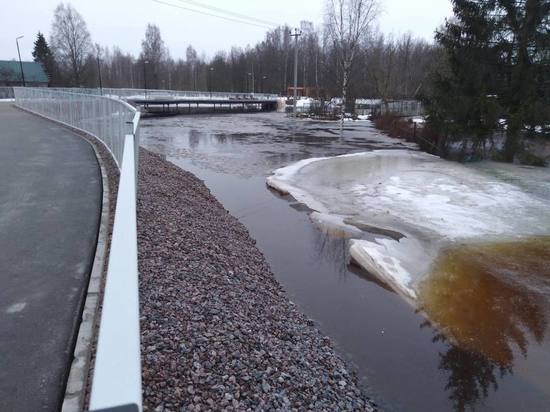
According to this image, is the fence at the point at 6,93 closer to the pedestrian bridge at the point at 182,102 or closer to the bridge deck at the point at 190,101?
the pedestrian bridge at the point at 182,102

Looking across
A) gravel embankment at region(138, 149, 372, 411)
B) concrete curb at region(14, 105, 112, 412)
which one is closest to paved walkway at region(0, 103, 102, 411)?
concrete curb at region(14, 105, 112, 412)

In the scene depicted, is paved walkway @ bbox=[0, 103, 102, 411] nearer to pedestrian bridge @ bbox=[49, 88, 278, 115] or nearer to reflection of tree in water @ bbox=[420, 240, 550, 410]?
reflection of tree in water @ bbox=[420, 240, 550, 410]

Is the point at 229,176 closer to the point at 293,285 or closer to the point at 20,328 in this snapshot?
the point at 293,285

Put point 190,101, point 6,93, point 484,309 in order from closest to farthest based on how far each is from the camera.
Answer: point 484,309 < point 6,93 < point 190,101

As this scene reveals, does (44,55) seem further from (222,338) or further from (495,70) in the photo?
(222,338)

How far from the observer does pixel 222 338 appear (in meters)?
4.44

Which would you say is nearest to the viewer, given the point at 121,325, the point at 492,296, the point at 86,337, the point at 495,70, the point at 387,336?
the point at 121,325

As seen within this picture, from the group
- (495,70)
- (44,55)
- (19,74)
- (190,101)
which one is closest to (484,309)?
(495,70)

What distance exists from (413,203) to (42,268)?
31.3 ft

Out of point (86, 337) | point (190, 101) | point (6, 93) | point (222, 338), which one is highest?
point (6, 93)

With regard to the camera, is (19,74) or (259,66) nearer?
(19,74)

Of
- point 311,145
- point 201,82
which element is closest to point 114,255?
point 311,145

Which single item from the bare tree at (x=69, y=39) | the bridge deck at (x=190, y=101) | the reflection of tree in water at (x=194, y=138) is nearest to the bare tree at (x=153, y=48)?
the bare tree at (x=69, y=39)

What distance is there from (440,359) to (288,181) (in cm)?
1021
